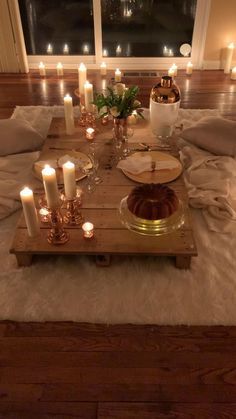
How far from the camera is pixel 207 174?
220cm

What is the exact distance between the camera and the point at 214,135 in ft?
7.92

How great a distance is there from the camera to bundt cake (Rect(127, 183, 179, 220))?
5.50 ft

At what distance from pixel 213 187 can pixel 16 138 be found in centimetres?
125

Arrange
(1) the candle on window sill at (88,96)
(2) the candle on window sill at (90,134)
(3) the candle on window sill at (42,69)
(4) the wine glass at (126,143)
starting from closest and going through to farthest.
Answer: (4) the wine glass at (126,143) → (2) the candle on window sill at (90,134) → (1) the candle on window sill at (88,96) → (3) the candle on window sill at (42,69)

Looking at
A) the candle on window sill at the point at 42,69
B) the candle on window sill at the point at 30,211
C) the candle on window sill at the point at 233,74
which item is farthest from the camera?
the candle on window sill at the point at 42,69

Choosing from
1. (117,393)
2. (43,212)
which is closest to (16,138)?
(43,212)

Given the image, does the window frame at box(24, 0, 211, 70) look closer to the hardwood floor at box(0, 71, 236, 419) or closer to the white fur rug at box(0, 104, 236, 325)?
the white fur rug at box(0, 104, 236, 325)

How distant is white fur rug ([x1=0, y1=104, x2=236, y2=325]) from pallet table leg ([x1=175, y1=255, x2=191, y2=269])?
0.02 meters

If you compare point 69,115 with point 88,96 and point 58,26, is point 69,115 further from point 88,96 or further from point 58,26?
point 58,26

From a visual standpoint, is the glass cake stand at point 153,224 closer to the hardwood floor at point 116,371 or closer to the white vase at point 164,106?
the hardwood floor at point 116,371

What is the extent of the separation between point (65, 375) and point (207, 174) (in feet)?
4.34

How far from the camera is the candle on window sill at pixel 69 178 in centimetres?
160

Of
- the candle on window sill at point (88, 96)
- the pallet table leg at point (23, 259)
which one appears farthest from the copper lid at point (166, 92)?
the pallet table leg at point (23, 259)

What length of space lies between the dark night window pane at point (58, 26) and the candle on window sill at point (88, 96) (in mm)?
1785
